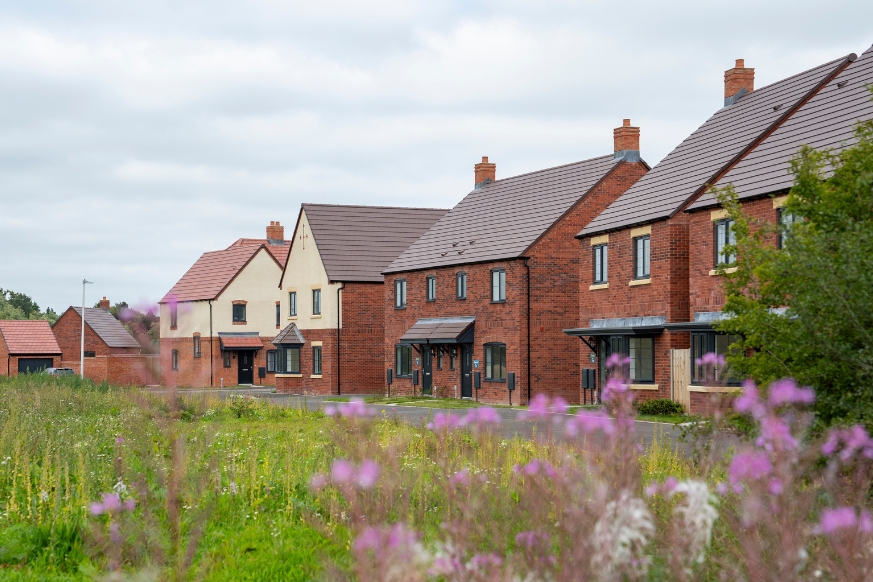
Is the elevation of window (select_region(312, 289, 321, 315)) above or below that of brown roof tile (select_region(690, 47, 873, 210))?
below

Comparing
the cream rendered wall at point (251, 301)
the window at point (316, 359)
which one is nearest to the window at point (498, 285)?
the window at point (316, 359)

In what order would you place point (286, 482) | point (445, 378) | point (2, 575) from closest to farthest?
point (2, 575) → point (286, 482) → point (445, 378)

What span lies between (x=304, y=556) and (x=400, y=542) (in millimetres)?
5173

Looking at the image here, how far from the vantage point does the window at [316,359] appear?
161 feet

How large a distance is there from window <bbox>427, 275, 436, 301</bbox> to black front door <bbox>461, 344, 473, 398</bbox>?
3.43 meters

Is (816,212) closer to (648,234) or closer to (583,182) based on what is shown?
(648,234)

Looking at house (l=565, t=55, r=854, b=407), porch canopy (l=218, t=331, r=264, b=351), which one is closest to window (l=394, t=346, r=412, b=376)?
house (l=565, t=55, r=854, b=407)

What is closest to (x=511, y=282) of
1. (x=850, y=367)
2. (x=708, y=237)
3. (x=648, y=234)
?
(x=648, y=234)

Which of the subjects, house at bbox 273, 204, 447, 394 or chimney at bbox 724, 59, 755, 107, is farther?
house at bbox 273, 204, 447, 394

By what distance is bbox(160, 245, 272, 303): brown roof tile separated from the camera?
60634 millimetres

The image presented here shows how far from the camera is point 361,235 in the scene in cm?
5044

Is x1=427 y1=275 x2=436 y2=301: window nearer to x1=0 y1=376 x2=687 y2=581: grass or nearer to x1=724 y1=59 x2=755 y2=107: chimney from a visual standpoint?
x1=724 y1=59 x2=755 y2=107: chimney

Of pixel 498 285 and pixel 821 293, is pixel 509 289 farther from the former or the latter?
pixel 821 293

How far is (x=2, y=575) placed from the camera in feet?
26.9
